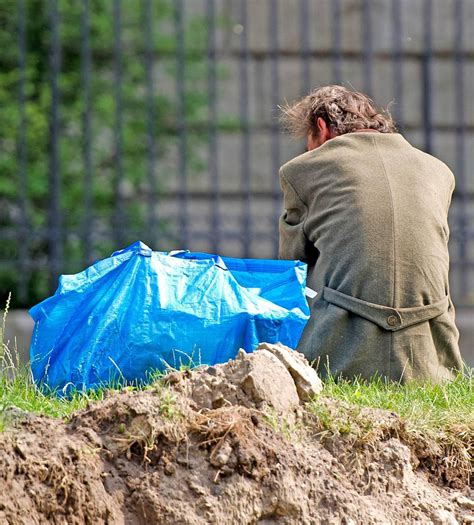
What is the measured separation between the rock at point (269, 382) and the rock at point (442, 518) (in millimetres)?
505

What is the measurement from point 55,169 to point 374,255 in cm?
343

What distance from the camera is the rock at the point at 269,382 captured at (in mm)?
3195

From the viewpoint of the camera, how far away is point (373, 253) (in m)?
4.19

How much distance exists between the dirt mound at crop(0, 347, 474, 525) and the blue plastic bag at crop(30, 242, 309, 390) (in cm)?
55

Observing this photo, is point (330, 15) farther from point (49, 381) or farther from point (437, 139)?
point (49, 381)

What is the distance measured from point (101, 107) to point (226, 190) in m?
1.02

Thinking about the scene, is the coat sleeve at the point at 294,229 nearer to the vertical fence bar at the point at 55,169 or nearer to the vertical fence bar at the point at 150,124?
the vertical fence bar at the point at 150,124

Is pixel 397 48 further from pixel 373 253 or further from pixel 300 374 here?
pixel 300 374

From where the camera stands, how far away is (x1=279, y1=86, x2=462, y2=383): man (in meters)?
4.18

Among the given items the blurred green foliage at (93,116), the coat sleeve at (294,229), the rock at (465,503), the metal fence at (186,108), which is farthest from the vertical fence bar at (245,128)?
the rock at (465,503)

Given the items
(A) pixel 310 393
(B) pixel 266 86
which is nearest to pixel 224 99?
(B) pixel 266 86

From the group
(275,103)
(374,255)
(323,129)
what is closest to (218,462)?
(374,255)

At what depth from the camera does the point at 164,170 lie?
7.76 metres

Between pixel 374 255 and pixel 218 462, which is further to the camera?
pixel 374 255
